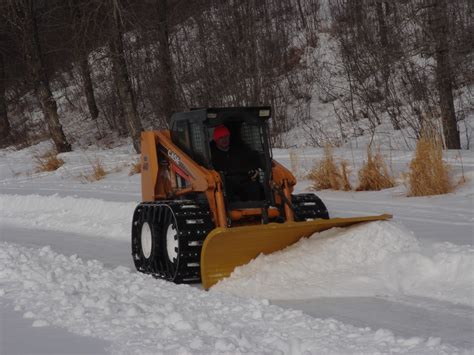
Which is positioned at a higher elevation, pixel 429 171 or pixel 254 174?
pixel 254 174

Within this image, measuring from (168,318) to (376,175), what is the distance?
6696 millimetres

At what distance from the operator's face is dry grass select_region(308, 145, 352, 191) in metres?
4.24

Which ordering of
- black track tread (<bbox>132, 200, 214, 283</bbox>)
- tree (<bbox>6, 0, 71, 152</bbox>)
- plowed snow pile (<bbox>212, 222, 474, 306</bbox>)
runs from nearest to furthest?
plowed snow pile (<bbox>212, 222, 474, 306</bbox>)
black track tread (<bbox>132, 200, 214, 283</bbox>)
tree (<bbox>6, 0, 71, 152</bbox>)

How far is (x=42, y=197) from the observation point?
1334 cm

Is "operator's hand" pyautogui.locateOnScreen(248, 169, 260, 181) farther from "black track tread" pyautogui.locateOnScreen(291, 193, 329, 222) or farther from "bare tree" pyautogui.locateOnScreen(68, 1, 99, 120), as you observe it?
"bare tree" pyautogui.locateOnScreen(68, 1, 99, 120)

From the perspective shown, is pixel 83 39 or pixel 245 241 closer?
pixel 245 241

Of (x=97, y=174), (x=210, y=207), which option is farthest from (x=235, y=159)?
(x=97, y=174)

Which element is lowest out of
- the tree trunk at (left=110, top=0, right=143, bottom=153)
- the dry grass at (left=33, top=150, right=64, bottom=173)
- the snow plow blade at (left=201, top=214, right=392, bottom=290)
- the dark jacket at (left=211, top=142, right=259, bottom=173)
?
the snow plow blade at (left=201, top=214, right=392, bottom=290)

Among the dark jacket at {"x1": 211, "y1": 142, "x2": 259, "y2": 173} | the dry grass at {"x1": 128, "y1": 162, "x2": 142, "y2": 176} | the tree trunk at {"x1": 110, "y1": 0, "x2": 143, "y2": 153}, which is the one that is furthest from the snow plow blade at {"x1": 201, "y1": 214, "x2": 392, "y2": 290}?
the tree trunk at {"x1": 110, "y1": 0, "x2": 143, "y2": 153}

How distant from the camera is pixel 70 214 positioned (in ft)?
39.2

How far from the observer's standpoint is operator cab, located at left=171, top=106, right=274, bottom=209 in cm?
697

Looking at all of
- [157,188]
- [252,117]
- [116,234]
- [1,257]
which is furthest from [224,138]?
[116,234]

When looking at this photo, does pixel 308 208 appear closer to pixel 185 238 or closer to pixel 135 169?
pixel 185 238

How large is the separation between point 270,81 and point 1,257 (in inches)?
583
